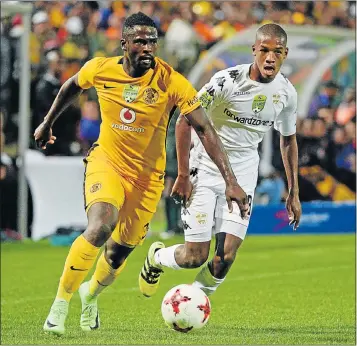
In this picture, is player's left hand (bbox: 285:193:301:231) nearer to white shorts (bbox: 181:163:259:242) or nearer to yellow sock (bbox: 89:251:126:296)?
white shorts (bbox: 181:163:259:242)

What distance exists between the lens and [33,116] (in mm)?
19734

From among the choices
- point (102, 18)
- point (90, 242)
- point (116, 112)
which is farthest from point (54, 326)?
point (102, 18)

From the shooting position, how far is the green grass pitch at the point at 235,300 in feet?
29.9

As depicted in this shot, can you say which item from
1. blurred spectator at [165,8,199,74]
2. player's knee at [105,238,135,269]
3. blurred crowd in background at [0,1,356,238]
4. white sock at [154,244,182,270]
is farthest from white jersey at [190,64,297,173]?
blurred spectator at [165,8,199,74]

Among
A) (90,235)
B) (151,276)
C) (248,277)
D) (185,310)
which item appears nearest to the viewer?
(90,235)

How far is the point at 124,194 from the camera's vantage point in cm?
909

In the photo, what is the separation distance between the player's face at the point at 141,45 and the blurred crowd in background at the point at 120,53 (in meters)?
9.57

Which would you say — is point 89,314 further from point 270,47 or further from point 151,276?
point 270,47

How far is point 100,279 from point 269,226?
1088 cm

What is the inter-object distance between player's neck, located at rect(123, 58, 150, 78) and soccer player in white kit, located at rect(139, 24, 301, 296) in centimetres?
61

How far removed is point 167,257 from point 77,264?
1421 mm

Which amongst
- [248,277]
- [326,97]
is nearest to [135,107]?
[248,277]

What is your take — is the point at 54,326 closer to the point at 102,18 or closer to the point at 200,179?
the point at 200,179

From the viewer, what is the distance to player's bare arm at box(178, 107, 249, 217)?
8516 millimetres
